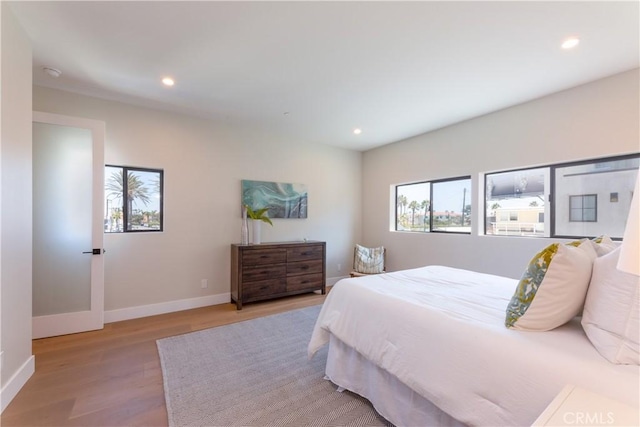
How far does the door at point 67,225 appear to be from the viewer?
8.63ft

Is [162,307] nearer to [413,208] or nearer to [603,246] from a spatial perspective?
[413,208]

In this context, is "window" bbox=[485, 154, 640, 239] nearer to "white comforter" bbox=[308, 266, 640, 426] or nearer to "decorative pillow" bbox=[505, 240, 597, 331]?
"white comforter" bbox=[308, 266, 640, 426]

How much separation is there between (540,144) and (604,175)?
62 cm

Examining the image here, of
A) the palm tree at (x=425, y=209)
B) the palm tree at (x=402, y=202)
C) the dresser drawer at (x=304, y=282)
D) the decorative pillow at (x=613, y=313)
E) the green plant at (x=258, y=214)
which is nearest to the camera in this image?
the decorative pillow at (x=613, y=313)

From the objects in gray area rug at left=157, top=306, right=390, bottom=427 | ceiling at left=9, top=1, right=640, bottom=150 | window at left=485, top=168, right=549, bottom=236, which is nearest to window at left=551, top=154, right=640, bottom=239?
window at left=485, top=168, right=549, bottom=236

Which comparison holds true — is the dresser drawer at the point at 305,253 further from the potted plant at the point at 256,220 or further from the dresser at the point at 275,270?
the potted plant at the point at 256,220

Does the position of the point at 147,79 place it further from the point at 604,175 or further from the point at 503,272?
the point at 604,175

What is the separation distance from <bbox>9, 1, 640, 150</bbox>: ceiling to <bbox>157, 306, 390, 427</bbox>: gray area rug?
256 centimetres

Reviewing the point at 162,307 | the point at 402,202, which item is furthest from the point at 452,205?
the point at 162,307

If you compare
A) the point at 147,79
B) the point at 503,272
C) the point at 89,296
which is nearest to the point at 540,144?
the point at 503,272

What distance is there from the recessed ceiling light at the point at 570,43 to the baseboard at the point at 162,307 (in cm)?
441

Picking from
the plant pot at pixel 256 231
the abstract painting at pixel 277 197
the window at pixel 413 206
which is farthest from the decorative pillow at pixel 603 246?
the abstract painting at pixel 277 197

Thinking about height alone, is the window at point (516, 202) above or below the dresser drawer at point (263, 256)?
above

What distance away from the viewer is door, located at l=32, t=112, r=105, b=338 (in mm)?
2629
